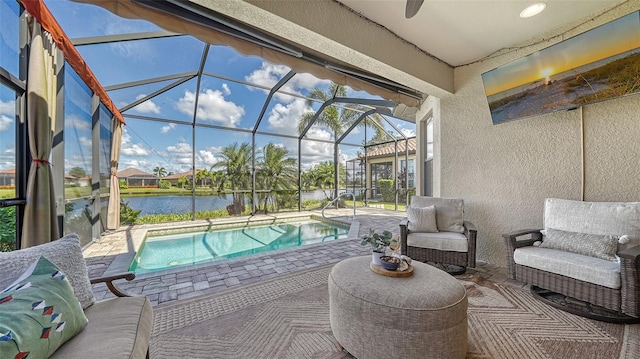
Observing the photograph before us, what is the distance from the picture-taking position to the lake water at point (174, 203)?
20.7 feet

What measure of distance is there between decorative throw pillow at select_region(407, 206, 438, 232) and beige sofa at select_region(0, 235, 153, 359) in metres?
3.16

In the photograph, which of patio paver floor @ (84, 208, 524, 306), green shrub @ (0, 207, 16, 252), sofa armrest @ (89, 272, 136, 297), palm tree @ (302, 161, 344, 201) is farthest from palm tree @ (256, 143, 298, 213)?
sofa armrest @ (89, 272, 136, 297)

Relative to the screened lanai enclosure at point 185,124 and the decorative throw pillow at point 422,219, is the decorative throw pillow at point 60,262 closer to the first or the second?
the screened lanai enclosure at point 185,124

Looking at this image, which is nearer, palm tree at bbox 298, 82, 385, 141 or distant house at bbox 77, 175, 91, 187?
distant house at bbox 77, 175, 91, 187

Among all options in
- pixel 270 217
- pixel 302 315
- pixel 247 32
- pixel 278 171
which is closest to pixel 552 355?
pixel 302 315

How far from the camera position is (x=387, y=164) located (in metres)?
9.73

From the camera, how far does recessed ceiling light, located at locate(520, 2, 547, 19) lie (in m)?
2.57

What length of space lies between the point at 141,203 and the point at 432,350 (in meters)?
7.34

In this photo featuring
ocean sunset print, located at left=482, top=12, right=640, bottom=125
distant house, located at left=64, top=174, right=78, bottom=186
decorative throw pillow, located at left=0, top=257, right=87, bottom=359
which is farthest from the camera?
distant house, located at left=64, top=174, right=78, bottom=186

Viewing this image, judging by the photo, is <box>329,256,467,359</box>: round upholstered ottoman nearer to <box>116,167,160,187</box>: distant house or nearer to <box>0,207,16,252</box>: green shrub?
<box>0,207,16,252</box>: green shrub

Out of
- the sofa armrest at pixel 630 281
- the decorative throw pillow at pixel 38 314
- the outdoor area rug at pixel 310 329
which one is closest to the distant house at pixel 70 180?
the outdoor area rug at pixel 310 329

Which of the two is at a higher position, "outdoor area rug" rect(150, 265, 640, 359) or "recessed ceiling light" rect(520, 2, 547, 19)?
"recessed ceiling light" rect(520, 2, 547, 19)

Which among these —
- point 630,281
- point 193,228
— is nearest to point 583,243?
point 630,281

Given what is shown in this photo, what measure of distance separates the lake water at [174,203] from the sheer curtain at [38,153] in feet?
13.7
